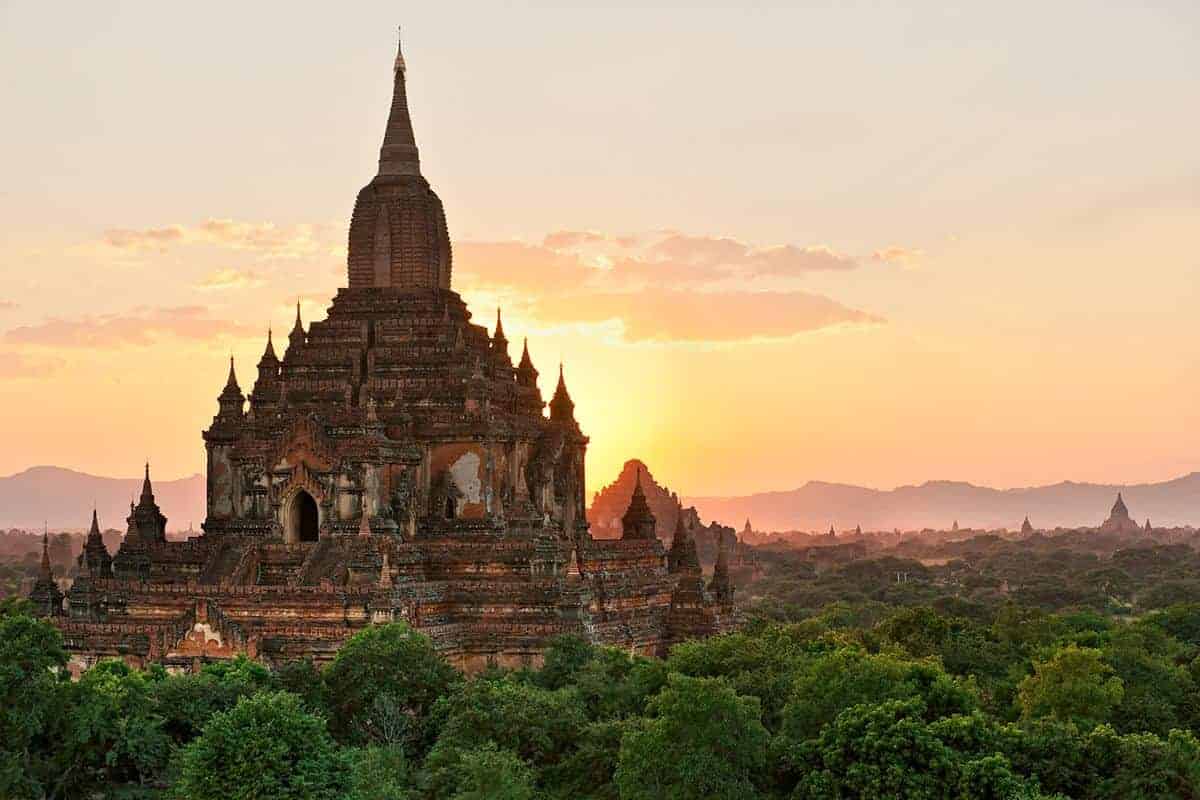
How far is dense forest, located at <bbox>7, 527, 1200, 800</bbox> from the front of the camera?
35594 millimetres

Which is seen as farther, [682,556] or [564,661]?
[682,556]

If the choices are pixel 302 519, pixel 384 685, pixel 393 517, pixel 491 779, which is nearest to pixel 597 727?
pixel 491 779

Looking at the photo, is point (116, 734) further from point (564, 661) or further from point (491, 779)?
point (564, 661)

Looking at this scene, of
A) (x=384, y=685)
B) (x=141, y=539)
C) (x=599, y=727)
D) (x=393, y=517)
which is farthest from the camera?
(x=141, y=539)

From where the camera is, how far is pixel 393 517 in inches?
2229

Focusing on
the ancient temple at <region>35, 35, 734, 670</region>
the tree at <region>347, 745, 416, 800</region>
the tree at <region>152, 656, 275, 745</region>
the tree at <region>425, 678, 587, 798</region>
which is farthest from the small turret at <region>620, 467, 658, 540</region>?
the tree at <region>347, 745, 416, 800</region>

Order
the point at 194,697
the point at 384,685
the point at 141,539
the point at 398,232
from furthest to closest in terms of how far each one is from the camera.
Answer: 1. the point at 398,232
2. the point at 141,539
3. the point at 384,685
4. the point at 194,697

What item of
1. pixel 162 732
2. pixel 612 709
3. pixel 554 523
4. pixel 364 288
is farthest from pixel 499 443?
pixel 162 732

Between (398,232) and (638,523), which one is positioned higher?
(398,232)

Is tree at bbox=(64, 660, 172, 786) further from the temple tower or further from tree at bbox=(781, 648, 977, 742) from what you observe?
the temple tower

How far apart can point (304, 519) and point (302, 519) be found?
0.08 m

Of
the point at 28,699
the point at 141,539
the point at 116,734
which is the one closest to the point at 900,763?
the point at 116,734

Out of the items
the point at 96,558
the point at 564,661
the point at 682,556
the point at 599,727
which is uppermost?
the point at 96,558

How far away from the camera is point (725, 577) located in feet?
214
